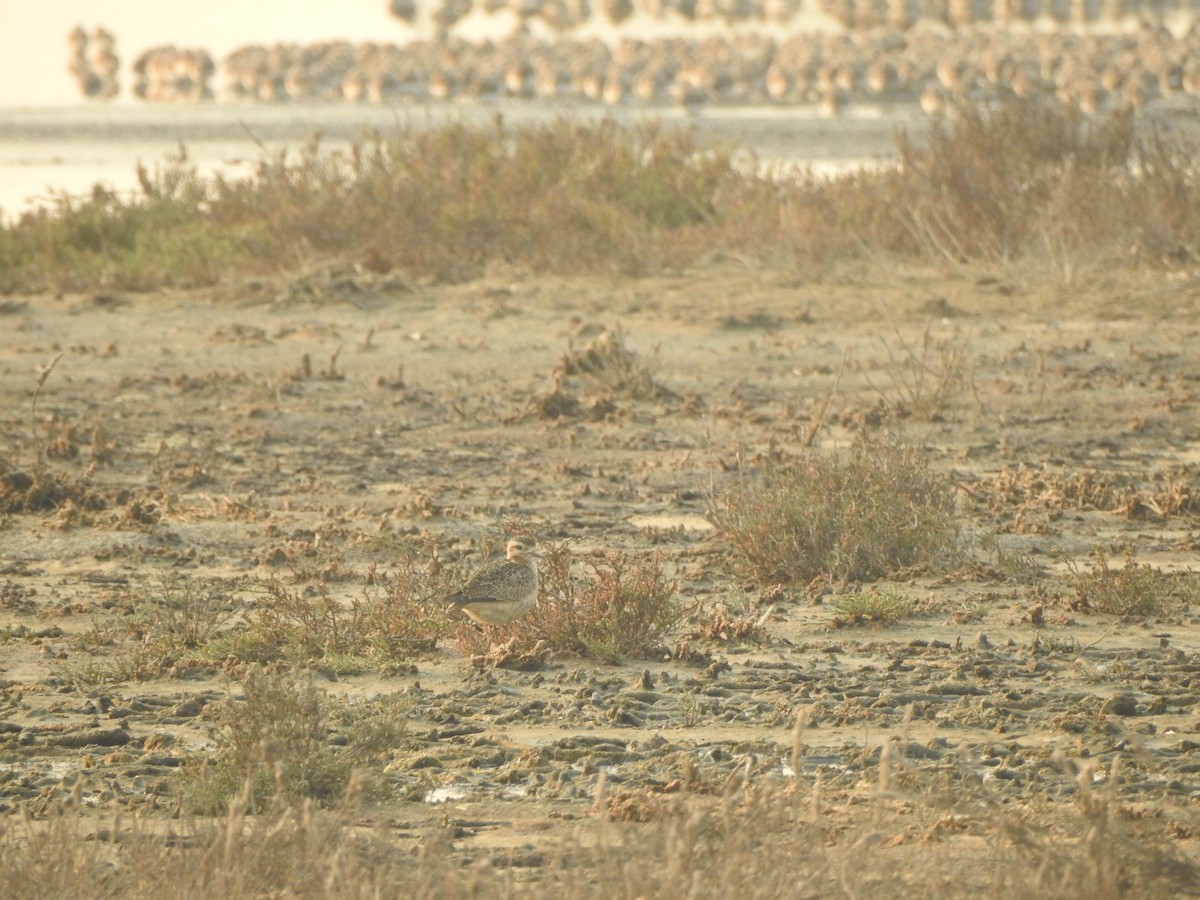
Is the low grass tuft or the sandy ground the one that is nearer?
the sandy ground

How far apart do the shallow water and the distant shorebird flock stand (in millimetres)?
2229

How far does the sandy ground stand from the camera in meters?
5.27

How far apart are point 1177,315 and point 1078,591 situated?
23.2ft

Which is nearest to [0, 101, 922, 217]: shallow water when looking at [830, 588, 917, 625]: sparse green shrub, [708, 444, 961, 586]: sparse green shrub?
[708, 444, 961, 586]: sparse green shrub

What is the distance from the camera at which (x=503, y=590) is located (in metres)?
5.96

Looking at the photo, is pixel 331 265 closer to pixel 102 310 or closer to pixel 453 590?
pixel 102 310

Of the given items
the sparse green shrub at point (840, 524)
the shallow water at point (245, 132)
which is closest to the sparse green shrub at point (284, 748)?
the sparse green shrub at point (840, 524)

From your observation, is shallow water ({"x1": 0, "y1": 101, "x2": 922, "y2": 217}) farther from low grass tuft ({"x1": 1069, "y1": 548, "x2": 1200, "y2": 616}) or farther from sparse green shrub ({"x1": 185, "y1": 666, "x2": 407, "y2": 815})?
sparse green shrub ({"x1": 185, "y1": 666, "x2": 407, "y2": 815})

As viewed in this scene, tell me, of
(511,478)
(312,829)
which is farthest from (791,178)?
(312,829)

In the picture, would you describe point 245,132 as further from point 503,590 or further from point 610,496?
point 503,590

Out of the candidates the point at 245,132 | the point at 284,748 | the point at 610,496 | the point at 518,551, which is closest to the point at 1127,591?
the point at 518,551

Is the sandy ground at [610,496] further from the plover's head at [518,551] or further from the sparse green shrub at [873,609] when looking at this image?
the plover's head at [518,551]

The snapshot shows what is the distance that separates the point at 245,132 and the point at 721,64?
76.7ft

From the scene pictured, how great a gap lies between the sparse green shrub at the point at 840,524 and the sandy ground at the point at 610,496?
16 cm
